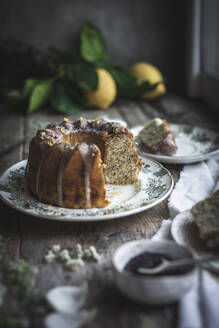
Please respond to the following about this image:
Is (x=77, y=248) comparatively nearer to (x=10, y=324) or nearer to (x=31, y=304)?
(x=31, y=304)

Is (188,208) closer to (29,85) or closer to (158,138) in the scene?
(158,138)

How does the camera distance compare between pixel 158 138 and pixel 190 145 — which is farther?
pixel 190 145

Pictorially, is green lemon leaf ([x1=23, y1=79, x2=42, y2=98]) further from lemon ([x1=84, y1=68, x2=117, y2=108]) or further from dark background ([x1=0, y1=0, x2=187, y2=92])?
dark background ([x1=0, y1=0, x2=187, y2=92])

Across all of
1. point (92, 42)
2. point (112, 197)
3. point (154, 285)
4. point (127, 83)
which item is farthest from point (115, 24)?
point (154, 285)

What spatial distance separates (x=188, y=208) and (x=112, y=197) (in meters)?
0.40

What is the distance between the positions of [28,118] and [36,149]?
6.12ft

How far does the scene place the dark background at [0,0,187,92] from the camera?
4297 millimetres

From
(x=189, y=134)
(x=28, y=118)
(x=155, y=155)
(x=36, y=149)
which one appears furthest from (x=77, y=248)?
(x=28, y=118)

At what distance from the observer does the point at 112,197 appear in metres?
1.90

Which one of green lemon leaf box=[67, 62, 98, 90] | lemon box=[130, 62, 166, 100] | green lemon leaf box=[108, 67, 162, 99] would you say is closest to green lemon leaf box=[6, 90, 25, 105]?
green lemon leaf box=[67, 62, 98, 90]

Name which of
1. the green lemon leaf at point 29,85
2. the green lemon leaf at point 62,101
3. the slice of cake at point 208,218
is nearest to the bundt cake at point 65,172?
the slice of cake at point 208,218

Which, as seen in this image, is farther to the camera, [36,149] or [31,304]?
[36,149]

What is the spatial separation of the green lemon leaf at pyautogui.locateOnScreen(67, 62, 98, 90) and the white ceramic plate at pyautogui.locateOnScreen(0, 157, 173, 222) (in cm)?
168

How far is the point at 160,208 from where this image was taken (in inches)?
72.2
